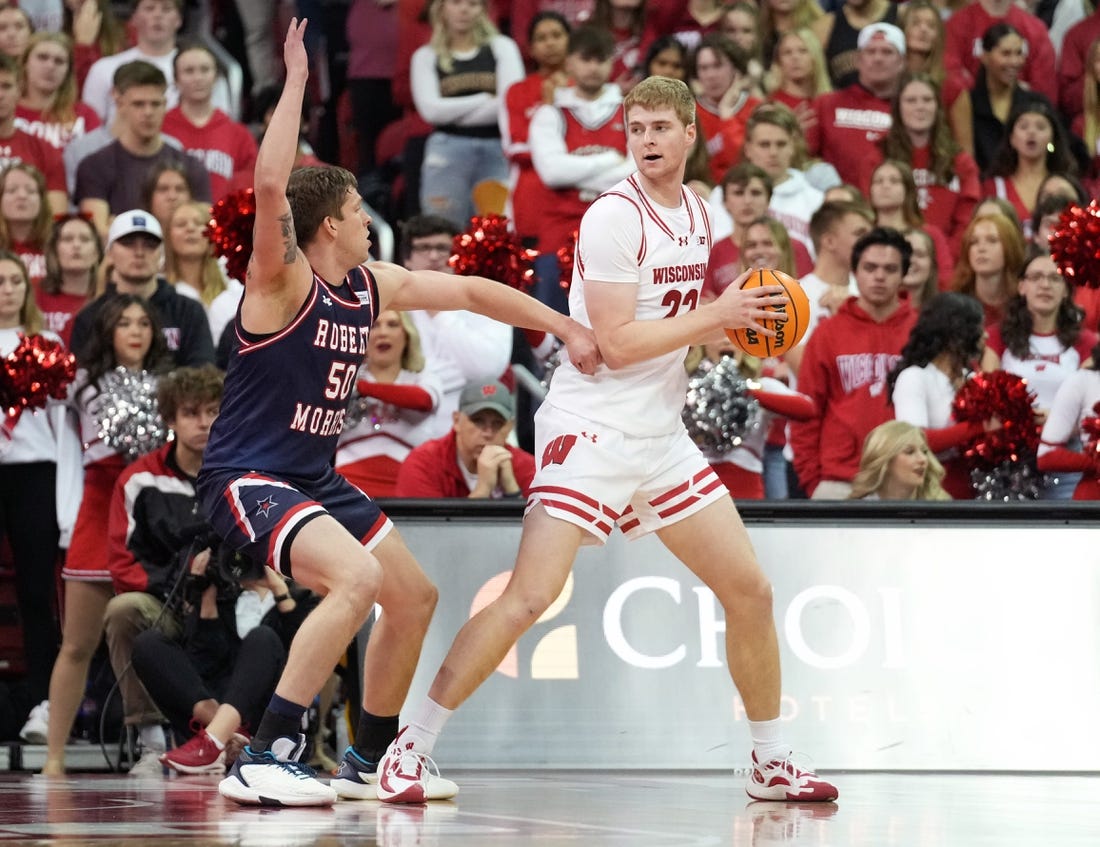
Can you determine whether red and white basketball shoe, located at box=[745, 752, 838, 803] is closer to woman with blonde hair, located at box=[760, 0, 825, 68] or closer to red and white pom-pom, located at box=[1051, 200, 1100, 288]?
red and white pom-pom, located at box=[1051, 200, 1100, 288]

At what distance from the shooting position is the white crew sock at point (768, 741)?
21.9 feet

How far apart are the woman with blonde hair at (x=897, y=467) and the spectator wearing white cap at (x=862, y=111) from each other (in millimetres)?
4089

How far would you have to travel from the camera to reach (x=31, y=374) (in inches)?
357

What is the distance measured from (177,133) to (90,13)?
1.73 m

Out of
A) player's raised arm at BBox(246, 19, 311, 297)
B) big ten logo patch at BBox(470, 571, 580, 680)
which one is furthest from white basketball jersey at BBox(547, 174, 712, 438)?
big ten logo patch at BBox(470, 571, 580, 680)

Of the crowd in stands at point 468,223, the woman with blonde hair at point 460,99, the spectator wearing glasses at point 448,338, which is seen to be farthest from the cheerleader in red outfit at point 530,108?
the spectator wearing glasses at point 448,338

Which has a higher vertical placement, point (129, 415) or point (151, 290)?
point (151, 290)

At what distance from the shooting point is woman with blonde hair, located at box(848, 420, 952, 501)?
916cm

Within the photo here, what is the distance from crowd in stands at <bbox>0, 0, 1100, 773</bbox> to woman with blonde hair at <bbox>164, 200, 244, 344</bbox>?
0.02 m

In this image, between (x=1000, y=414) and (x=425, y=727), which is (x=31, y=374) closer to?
(x=425, y=727)

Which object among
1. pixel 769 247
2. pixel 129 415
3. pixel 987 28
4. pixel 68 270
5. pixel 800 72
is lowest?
pixel 129 415

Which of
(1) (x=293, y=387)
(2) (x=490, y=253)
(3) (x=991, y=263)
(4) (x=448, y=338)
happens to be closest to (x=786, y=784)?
(1) (x=293, y=387)

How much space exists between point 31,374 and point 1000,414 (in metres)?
4.65

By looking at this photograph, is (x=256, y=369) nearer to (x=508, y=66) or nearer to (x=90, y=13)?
(x=508, y=66)
